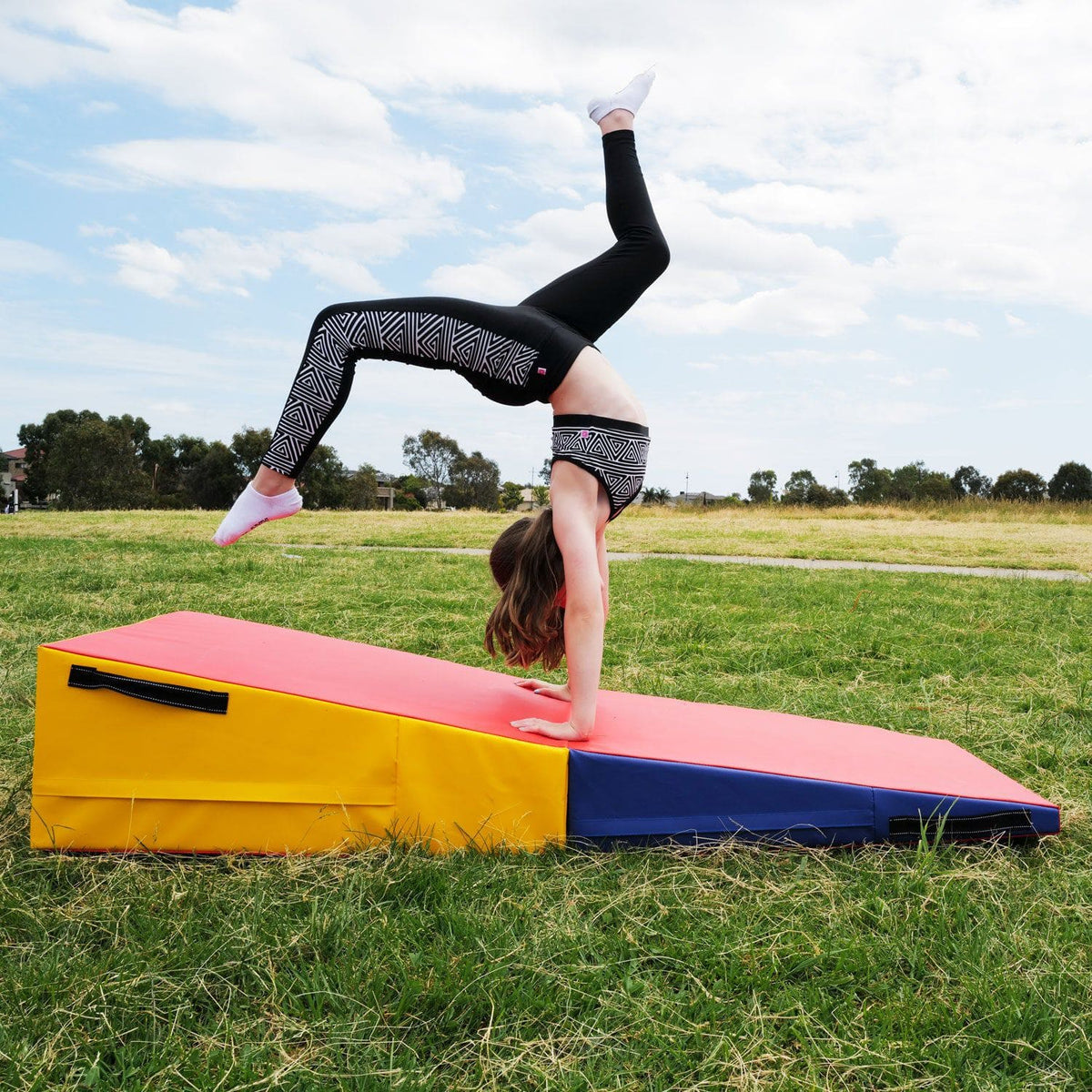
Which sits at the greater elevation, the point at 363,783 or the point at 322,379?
the point at 322,379

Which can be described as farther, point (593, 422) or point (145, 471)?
point (145, 471)

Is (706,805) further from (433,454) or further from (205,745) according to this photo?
(433,454)

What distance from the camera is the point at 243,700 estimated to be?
7.77 feet

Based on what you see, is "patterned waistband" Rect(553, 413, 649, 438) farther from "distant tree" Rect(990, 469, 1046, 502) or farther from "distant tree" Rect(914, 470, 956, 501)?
"distant tree" Rect(914, 470, 956, 501)

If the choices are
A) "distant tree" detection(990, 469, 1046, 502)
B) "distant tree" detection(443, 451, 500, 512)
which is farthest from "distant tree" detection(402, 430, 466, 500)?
"distant tree" detection(990, 469, 1046, 502)

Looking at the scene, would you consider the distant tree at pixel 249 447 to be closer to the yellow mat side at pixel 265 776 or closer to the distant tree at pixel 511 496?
the distant tree at pixel 511 496

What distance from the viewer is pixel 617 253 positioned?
2.93 meters

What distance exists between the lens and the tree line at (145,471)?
45656 millimetres

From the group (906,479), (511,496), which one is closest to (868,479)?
(906,479)

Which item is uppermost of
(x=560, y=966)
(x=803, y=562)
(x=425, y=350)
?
(x=425, y=350)

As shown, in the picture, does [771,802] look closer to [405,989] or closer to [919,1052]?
[919,1052]

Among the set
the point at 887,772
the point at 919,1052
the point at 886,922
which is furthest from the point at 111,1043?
the point at 887,772

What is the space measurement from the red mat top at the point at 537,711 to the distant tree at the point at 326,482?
40.4m

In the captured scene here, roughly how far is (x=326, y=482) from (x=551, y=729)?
4609 centimetres
